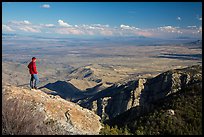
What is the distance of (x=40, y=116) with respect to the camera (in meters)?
15.0

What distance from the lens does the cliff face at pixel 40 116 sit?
1382cm

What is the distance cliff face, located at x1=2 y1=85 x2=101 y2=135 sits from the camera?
45.3 ft

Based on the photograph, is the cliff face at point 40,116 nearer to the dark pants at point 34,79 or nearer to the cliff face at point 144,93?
the dark pants at point 34,79

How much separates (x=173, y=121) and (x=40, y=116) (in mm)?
5676

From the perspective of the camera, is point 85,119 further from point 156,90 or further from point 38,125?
point 156,90

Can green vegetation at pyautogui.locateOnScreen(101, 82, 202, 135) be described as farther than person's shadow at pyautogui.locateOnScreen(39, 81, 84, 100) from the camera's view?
→ No

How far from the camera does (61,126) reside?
15406mm

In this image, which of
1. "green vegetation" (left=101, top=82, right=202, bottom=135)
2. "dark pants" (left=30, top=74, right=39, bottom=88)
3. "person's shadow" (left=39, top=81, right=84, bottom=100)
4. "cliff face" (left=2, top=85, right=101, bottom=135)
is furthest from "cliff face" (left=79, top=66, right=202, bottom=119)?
"person's shadow" (left=39, top=81, right=84, bottom=100)

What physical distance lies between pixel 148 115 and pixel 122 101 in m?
39.7

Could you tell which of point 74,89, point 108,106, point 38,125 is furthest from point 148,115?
point 74,89

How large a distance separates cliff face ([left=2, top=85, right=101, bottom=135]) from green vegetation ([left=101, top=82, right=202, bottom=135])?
123 cm

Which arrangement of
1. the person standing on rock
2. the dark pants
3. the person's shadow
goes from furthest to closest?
1. the person's shadow
2. the dark pants
3. the person standing on rock

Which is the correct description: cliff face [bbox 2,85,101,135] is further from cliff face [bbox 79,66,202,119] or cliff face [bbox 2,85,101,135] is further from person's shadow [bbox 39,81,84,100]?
person's shadow [bbox 39,81,84,100]

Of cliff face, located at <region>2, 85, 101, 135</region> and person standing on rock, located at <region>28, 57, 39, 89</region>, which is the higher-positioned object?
person standing on rock, located at <region>28, 57, 39, 89</region>
